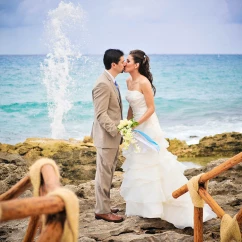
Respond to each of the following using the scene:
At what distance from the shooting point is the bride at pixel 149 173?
3762mm

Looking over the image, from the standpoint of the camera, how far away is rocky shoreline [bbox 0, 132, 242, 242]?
3.45m

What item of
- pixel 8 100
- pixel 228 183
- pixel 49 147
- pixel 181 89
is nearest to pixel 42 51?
pixel 8 100

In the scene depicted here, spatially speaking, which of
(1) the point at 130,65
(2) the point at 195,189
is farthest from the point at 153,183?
(2) the point at 195,189

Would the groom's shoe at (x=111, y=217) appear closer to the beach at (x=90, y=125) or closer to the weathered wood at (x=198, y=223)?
the beach at (x=90, y=125)

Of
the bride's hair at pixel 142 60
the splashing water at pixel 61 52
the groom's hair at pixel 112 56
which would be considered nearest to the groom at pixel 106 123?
the groom's hair at pixel 112 56

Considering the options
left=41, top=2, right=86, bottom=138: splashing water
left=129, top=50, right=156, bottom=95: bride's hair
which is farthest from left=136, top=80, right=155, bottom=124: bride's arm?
left=41, top=2, right=86, bottom=138: splashing water

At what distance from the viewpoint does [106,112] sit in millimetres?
3701

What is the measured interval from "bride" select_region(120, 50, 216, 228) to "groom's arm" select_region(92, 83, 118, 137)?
294 millimetres

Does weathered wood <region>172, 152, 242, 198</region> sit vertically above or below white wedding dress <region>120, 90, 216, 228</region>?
above

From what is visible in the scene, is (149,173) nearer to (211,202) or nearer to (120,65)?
(120,65)

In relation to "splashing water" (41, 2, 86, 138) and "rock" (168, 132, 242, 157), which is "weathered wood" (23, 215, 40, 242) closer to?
"rock" (168, 132, 242, 157)

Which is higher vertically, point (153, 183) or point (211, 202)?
point (211, 202)

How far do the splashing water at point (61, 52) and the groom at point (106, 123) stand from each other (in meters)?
15.5

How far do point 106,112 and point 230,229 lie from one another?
5.74 feet
